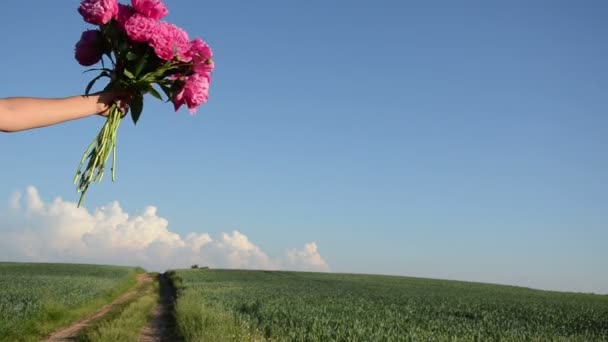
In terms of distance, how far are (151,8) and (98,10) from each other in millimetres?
281

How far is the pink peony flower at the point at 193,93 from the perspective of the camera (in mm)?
3586

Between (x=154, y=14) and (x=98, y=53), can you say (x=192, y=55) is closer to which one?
(x=154, y=14)

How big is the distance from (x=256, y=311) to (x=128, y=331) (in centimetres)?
776

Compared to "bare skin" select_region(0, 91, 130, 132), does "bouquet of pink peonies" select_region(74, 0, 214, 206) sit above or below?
above

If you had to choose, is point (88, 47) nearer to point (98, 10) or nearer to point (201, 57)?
point (98, 10)

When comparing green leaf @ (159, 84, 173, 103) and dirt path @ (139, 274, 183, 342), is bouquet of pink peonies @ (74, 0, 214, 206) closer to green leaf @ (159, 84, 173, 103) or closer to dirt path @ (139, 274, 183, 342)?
green leaf @ (159, 84, 173, 103)

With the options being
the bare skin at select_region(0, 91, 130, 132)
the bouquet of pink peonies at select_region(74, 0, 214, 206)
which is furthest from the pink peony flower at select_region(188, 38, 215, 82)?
the bare skin at select_region(0, 91, 130, 132)

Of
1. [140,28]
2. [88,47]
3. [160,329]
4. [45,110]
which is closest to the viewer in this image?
[45,110]

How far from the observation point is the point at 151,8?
3.46 meters

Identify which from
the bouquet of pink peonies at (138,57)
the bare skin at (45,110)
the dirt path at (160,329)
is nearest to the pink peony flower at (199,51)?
the bouquet of pink peonies at (138,57)

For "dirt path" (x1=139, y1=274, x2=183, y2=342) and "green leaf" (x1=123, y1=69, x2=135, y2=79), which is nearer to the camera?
"green leaf" (x1=123, y1=69, x2=135, y2=79)

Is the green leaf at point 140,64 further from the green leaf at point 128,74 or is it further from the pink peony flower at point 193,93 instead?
the pink peony flower at point 193,93

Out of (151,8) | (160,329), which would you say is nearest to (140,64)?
(151,8)

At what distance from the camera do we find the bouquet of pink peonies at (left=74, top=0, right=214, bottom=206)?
11.3 ft
